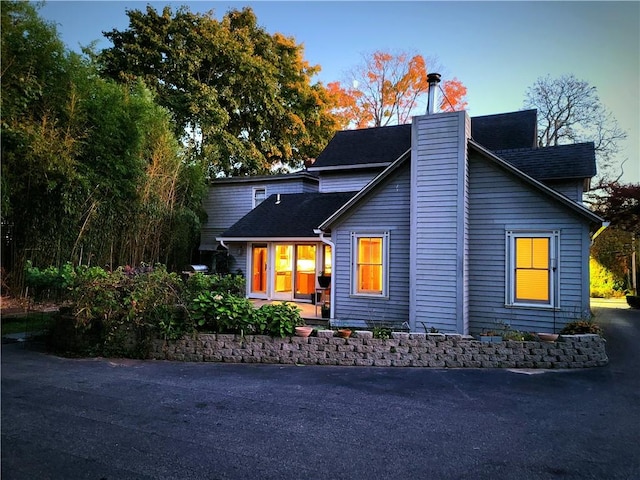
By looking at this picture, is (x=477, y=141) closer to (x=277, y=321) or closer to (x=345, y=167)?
(x=345, y=167)

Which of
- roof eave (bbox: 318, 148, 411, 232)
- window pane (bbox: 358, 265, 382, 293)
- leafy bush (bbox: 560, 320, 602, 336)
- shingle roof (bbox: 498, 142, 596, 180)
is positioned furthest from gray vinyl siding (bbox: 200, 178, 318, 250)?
leafy bush (bbox: 560, 320, 602, 336)

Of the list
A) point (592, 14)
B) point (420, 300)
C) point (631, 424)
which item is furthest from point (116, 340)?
point (592, 14)

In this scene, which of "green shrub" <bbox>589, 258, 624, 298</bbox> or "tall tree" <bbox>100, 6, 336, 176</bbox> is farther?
"tall tree" <bbox>100, 6, 336, 176</bbox>

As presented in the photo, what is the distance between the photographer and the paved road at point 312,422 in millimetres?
3322

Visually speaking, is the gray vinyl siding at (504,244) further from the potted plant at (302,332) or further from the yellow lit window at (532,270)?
the potted plant at (302,332)

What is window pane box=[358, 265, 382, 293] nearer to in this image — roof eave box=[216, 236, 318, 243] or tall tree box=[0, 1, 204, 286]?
roof eave box=[216, 236, 318, 243]

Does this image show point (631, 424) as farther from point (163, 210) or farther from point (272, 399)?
point (163, 210)

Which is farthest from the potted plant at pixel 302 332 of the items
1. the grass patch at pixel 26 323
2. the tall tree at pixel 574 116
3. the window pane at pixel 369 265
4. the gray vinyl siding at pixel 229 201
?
the tall tree at pixel 574 116

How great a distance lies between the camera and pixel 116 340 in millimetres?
7125

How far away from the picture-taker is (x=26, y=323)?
922 centimetres

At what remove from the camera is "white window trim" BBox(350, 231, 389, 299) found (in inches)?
374

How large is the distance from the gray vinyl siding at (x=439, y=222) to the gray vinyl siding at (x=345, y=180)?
5411 millimetres

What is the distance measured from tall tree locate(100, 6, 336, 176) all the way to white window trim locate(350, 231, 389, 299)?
12907mm

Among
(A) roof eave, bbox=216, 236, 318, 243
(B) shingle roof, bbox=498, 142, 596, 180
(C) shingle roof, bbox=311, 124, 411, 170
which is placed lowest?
(A) roof eave, bbox=216, 236, 318, 243
